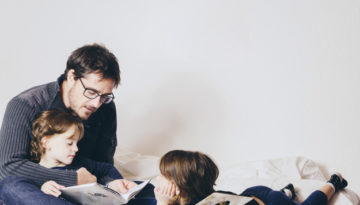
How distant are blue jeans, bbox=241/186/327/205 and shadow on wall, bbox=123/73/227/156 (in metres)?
1.01

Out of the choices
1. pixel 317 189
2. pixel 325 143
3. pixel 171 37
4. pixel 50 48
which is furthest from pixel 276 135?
pixel 50 48

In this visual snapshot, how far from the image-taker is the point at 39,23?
2.83 metres

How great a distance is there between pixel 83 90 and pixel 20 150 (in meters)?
0.37

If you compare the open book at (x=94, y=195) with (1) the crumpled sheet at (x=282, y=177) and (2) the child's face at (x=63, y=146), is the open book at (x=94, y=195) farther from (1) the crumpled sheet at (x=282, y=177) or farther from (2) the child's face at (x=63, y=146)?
(1) the crumpled sheet at (x=282, y=177)

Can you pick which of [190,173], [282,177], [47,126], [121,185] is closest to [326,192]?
[282,177]

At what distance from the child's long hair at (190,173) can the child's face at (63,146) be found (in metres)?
0.48

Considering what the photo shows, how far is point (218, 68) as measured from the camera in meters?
2.78

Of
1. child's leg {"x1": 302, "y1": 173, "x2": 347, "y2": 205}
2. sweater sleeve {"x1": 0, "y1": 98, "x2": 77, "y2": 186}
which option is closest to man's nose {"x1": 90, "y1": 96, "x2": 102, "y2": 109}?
sweater sleeve {"x1": 0, "y1": 98, "x2": 77, "y2": 186}

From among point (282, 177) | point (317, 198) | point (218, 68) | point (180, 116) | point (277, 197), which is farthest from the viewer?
point (180, 116)

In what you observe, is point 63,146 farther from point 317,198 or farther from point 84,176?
point 317,198

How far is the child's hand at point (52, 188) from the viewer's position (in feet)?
5.24

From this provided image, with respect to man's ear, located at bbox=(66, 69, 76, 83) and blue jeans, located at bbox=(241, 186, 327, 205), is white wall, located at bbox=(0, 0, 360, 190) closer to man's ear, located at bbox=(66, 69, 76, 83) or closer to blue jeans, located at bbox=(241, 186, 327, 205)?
blue jeans, located at bbox=(241, 186, 327, 205)

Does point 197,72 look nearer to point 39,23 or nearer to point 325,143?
point 325,143

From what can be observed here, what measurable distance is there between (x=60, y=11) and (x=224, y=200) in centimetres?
201
